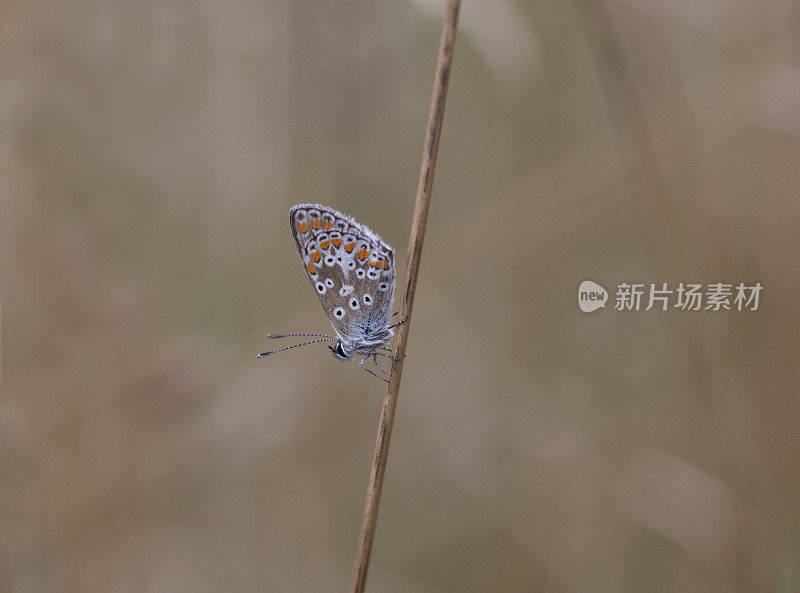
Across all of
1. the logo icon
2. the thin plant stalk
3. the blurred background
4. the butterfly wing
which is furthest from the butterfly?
the logo icon

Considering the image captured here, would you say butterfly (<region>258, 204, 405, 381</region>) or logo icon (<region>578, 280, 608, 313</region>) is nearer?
butterfly (<region>258, 204, 405, 381</region>)

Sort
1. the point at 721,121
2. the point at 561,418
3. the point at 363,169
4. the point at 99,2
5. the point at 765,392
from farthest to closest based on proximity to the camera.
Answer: the point at 363,169 → the point at 561,418 → the point at 721,121 → the point at 99,2 → the point at 765,392

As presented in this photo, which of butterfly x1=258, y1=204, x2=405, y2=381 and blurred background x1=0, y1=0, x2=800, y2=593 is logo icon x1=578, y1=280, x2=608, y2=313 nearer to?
blurred background x1=0, y1=0, x2=800, y2=593

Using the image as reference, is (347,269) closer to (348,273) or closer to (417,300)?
(348,273)

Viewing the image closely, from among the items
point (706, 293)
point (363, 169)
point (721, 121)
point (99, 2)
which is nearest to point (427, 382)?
point (363, 169)

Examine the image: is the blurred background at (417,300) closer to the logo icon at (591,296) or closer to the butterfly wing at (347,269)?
the logo icon at (591,296)

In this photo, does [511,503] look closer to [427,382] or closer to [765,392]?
[427,382]
